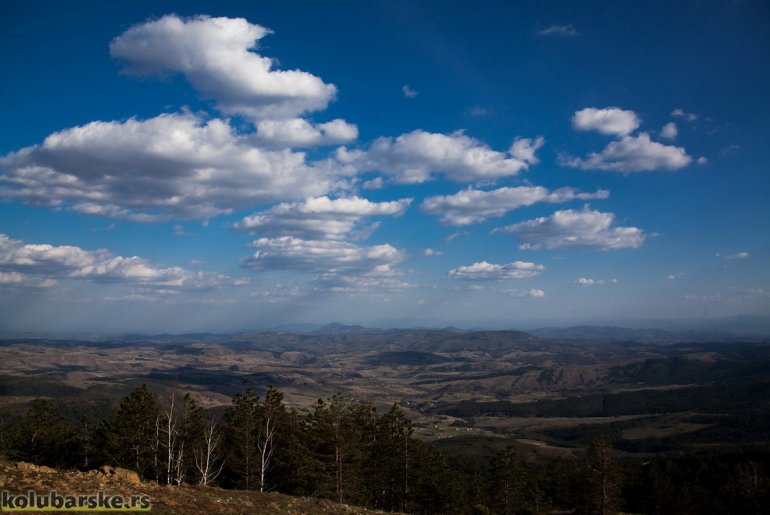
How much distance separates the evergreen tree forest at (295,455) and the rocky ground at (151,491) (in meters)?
11.9

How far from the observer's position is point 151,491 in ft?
74.6

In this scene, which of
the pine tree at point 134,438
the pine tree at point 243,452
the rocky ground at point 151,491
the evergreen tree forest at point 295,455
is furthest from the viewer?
the pine tree at point 134,438

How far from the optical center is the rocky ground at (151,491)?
19611 mm

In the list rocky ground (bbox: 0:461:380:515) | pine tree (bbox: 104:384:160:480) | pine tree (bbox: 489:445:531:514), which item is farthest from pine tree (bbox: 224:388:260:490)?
pine tree (bbox: 489:445:531:514)

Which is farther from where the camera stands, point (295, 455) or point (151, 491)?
point (295, 455)

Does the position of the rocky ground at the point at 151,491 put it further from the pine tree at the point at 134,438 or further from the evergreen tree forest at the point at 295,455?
the pine tree at the point at 134,438

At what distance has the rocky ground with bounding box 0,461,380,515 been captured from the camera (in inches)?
772

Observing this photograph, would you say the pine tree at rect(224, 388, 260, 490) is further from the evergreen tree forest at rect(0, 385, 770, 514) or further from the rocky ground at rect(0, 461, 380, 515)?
the rocky ground at rect(0, 461, 380, 515)

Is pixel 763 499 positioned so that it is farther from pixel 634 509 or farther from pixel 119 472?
pixel 119 472

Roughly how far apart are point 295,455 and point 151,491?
23715 millimetres

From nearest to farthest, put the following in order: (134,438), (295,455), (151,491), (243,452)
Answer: (151,491) → (295,455) → (243,452) → (134,438)

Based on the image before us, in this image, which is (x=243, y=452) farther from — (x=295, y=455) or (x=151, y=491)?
(x=151, y=491)

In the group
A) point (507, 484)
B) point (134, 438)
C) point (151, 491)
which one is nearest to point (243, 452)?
point (134, 438)

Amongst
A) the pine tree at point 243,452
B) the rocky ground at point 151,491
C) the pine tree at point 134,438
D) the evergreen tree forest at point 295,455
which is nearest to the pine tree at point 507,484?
the evergreen tree forest at point 295,455
